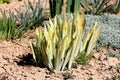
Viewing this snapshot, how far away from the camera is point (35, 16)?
7000mm

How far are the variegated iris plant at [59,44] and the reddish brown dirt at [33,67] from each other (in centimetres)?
13

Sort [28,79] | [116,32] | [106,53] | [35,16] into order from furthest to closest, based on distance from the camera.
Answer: [35,16] → [116,32] → [106,53] → [28,79]

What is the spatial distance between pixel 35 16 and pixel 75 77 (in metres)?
1.98

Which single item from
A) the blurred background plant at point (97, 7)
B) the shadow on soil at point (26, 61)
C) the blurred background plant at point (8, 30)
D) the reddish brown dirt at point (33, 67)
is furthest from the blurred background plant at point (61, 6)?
the shadow on soil at point (26, 61)

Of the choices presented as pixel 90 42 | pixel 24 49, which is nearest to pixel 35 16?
pixel 24 49

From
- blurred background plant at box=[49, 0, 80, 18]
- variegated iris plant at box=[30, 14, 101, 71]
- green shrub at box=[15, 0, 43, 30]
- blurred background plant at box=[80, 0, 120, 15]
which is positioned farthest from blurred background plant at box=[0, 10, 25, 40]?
blurred background plant at box=[80, 0, 120, 15]

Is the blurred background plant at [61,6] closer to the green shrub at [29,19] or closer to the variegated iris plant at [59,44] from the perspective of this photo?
the green shrub at [29,19]

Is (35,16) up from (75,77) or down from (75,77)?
up

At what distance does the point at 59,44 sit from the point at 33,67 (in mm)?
570

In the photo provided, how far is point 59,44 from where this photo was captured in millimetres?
5164

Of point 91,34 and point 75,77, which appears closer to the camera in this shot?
point 75,77

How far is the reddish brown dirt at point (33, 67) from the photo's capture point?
5.31 m

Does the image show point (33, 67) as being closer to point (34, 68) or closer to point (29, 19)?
point (34, 68)

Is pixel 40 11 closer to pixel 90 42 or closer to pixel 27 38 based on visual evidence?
pixel 27 38
